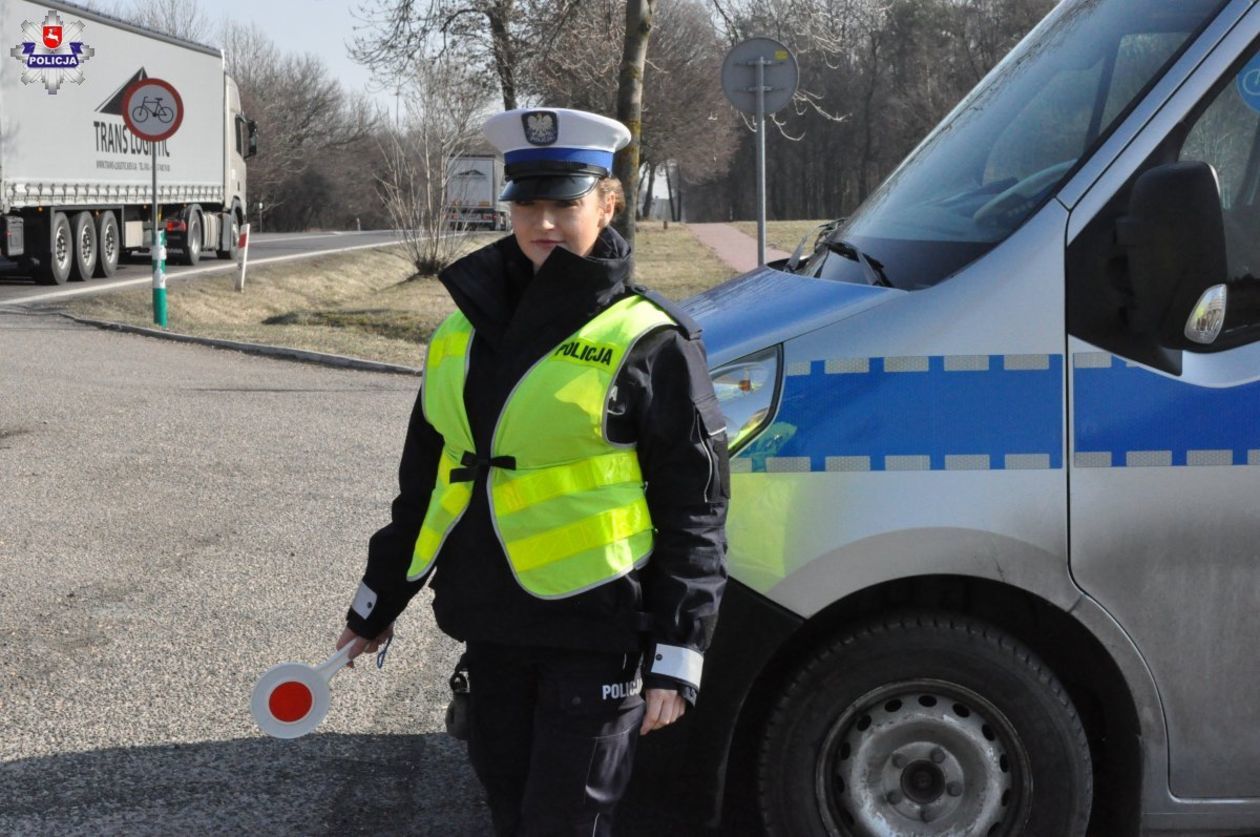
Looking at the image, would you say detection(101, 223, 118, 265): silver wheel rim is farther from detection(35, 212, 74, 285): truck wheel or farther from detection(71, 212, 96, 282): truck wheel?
detection(35, 212, 74, 285): truck wheel

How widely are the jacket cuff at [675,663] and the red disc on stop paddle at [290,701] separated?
707mm

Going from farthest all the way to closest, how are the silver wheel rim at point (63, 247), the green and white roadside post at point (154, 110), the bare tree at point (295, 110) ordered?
the bare tree at point (295, 110), the silver wheel rim at point (63, 247), the green and white roadside post at point (154, 110)

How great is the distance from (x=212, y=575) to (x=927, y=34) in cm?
3342

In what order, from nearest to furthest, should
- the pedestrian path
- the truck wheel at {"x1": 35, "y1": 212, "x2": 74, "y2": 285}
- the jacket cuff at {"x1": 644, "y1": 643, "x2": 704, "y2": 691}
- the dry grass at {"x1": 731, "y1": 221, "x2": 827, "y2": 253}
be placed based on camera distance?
the jacket cuff at {"x1": 644, "y1": 643, "x2": 704, "y2": 691} < the truck wheel at {"x1": 35, "y1": 212, "x2": 74, "y2": 285} < the pedestrian path < the dry grass at {"x1": 731, "y1": 221, "x2": 827, "y2": 253}

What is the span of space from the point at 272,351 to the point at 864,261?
12.0 meters

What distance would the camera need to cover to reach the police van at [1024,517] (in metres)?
3.10

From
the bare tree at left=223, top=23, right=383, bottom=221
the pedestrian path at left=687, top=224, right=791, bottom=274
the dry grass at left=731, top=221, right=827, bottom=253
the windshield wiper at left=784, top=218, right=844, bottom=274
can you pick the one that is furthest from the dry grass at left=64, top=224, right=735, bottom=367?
the bare tree at left=223, top=23, right=383, bottom=221

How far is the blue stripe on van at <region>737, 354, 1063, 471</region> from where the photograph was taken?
3.11 meters

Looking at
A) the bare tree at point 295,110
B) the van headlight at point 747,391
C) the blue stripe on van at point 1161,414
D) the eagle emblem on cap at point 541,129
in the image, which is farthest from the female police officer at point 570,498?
the bare tree at point 295,110

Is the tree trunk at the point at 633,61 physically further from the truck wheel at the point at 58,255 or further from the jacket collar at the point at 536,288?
the jacket collar at the point at 536,288

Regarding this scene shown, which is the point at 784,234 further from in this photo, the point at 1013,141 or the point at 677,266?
the point at 1013,141

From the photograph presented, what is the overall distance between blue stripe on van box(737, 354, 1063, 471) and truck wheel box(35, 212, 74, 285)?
20.6 m

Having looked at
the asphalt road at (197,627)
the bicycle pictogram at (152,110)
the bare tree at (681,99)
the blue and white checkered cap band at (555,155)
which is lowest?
the asphalt road at (197,627)

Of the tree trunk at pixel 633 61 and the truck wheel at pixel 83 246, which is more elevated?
the tree trunk at pixel 633 61
